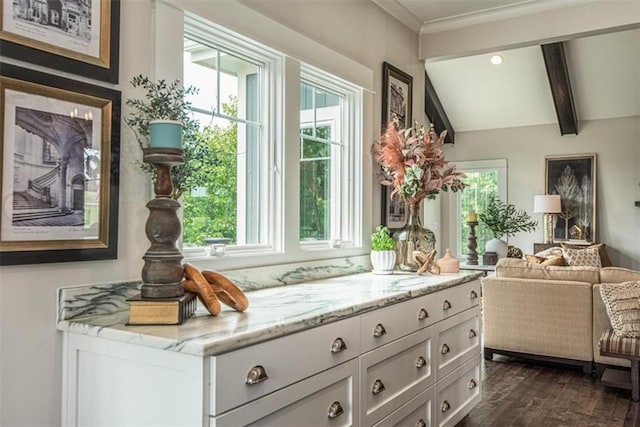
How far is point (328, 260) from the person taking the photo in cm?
301

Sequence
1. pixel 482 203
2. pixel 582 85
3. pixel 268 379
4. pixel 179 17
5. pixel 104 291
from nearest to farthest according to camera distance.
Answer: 1. pixel 268 379
2. pixel 104 291
3. pixel 179 17
4. pixel 582 85
5. pixel 482 203

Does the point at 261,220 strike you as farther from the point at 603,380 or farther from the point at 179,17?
the point at 603,380

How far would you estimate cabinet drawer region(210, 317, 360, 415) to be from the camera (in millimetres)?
1382

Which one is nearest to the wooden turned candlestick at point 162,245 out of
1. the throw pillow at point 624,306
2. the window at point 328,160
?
the window at point 328,160

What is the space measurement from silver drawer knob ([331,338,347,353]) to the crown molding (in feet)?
8.35

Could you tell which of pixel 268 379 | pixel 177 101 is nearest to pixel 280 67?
pixel 177 101

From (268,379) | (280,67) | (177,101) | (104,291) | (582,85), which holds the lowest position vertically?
(268,379)

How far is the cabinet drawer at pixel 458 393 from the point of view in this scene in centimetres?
277

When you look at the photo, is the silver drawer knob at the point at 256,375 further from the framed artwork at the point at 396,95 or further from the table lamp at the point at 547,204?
the table lamp at the point at 547,204

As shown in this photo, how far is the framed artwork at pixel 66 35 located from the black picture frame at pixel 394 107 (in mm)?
2136

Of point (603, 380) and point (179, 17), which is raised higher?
point (179, 17)

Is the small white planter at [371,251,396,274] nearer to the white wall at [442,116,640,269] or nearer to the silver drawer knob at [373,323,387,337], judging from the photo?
the silver drawer knob at [373,323,387,337]

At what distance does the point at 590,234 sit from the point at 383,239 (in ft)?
19.6

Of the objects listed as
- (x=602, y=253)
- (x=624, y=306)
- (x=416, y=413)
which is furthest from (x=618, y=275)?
(x=602, y=253)
